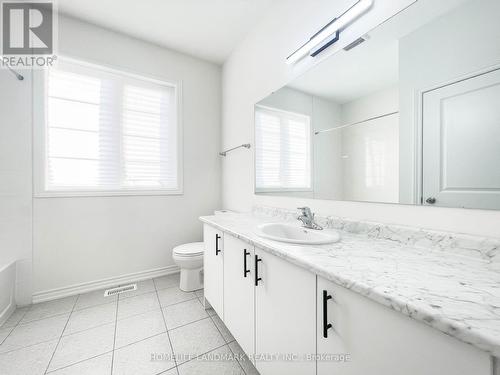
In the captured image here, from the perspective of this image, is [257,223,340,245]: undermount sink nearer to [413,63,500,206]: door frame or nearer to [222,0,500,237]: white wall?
[222,0,500,237]: white wall

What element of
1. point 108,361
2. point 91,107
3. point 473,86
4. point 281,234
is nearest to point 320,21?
point 473,86

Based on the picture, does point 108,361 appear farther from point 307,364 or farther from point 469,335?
point 469,335

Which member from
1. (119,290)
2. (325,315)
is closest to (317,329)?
(325,315)

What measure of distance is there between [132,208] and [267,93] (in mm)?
1848

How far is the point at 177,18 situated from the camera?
78.8 inches

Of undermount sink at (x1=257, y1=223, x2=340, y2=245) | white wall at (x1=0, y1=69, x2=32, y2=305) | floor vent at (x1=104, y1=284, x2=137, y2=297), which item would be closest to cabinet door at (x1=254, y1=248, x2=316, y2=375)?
undermount sink at (x1=257, y1=223, x2=340, y2=245)

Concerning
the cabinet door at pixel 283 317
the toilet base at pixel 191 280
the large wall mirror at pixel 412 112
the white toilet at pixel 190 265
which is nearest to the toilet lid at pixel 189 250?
the white toilet at pixel 190 265

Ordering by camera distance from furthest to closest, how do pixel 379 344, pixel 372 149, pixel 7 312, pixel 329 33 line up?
1. pixel 7 312
2. pixel 329 33
3. pixel 372 149
4. pixel 379 344

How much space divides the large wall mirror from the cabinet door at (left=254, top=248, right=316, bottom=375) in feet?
2.08

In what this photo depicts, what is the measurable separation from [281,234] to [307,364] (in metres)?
0.72

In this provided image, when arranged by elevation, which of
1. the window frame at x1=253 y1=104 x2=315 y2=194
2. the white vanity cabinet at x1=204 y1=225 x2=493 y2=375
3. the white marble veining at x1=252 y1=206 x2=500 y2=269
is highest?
the window frame at x1=253 y1=104 x2=315 y2=194

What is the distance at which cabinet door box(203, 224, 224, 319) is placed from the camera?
1.42m

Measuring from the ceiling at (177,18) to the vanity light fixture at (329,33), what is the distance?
79cm

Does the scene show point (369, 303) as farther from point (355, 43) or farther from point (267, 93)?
point (267, 93)
